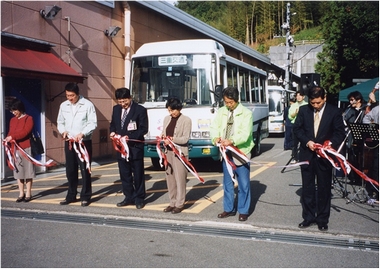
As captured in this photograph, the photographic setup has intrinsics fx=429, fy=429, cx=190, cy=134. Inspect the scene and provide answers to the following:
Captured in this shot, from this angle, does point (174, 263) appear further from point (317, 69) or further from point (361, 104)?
point (317, 69)

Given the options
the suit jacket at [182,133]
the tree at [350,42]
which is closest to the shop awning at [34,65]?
the suit jacket at [182,133]

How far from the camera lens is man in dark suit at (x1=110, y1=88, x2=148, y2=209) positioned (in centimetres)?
711

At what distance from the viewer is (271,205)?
7359mm

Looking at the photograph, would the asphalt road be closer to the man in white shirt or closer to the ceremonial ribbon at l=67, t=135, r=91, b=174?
the man in white shirt

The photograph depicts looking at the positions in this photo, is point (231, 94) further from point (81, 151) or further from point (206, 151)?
point (206, 151)

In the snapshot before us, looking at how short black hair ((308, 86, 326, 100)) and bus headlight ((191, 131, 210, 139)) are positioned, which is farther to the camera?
bus headlight ((191, 131, 210, 139))

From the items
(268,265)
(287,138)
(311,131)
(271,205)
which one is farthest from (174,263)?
(287,138)

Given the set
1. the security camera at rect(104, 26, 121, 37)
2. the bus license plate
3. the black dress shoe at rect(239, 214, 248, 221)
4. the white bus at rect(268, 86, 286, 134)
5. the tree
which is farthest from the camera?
the tree

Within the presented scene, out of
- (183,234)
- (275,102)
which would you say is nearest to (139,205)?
(183,234)

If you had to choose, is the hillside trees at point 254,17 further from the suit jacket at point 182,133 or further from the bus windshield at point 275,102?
the suit jacket at point 182,133

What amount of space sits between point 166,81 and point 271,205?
4867mm

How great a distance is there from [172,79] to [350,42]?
2291cm

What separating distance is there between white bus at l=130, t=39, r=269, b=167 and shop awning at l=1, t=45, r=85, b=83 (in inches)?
70.6

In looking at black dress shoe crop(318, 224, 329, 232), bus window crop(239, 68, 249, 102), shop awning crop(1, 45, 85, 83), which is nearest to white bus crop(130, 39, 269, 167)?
shop awning crop(1, 45, 85, 83)
